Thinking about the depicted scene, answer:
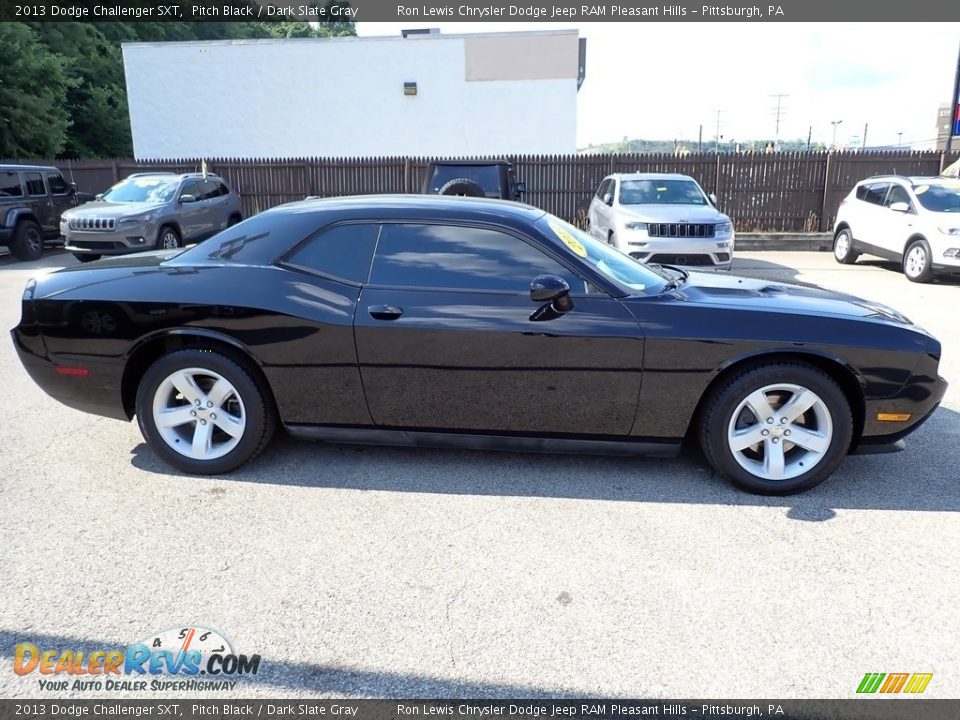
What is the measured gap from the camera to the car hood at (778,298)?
374 cm

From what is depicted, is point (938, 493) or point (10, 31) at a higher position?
point (10, 31)

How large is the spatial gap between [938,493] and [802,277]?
340 inches

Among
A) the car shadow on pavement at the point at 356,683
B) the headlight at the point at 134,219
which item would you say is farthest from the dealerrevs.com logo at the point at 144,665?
the headlight at the point at 134,219

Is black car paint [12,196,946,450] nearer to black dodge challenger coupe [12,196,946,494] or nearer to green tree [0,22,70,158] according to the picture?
black dodge challenger coupe [12,196,946,494]

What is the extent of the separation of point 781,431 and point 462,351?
1.73 meters

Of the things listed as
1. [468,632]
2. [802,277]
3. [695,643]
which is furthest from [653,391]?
[802,277]

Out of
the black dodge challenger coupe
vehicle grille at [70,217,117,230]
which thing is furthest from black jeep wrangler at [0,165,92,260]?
the black dodge challenger coupe

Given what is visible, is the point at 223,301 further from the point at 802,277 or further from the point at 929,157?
the point at 929,157

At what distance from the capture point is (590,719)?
7.25 feet

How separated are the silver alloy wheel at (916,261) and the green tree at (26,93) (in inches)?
945

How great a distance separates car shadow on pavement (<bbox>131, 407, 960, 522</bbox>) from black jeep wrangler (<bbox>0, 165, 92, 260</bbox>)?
11.8 meters

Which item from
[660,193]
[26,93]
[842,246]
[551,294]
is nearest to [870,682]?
[551,294]

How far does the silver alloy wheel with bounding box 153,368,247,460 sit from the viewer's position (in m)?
3.86

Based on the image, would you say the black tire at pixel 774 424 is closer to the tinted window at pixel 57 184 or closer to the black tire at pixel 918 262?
the black tire at pixel 918 262
